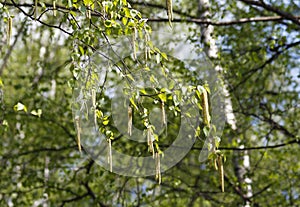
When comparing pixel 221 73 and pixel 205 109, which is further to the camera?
pixel 221 73

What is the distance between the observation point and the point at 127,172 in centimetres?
520

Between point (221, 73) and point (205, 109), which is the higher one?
point (221, 73)

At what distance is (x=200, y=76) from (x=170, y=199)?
5.93ft

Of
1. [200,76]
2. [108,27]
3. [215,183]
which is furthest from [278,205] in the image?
[108,27]

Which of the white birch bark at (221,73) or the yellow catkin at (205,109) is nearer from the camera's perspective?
the yellow catkin at (205,109)

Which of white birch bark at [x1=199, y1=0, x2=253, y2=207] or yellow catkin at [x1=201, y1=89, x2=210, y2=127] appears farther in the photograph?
white birch bark at [x1=199, y1=0, x2=253, y2=207]

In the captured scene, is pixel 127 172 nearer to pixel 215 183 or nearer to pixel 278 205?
pixel 215 183

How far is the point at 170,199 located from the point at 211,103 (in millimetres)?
1775

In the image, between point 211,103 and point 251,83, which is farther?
point 251,83

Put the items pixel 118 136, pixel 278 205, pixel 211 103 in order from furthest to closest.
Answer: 1. pixel 278 205
2. pixel 118 136
3. pixel 211 103

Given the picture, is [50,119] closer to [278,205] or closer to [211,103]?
[211,103]

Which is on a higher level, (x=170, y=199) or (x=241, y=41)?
(x=241, y=41)

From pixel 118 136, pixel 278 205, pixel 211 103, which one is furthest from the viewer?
pixel 278 205

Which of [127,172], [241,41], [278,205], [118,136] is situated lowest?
[278,205]
